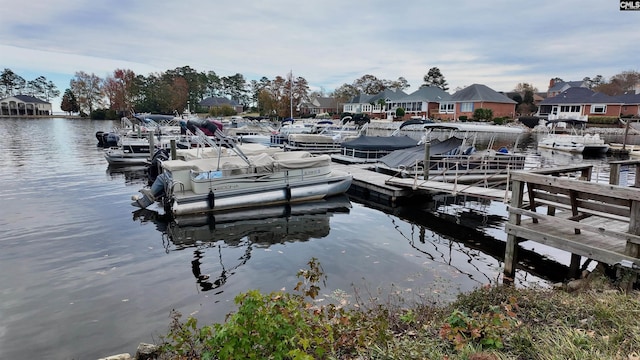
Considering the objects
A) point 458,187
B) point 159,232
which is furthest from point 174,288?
point 458,187

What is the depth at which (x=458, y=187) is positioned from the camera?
12602 mm

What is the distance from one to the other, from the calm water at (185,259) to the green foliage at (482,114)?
4947cm

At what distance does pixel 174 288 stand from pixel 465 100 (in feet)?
214

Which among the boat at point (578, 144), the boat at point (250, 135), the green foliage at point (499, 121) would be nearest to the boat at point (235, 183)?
the boat at point (250, 135)

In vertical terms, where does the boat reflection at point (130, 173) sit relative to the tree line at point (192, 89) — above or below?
below

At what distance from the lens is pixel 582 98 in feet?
205

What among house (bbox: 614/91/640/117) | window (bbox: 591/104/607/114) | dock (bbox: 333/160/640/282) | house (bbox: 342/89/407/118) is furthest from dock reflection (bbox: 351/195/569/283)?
house (bbox: 342/89/407/118)

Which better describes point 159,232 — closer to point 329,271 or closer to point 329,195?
point 329,271

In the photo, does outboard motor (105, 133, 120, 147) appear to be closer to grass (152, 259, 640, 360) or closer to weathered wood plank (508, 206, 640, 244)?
grass (152, 259, 640, 360)

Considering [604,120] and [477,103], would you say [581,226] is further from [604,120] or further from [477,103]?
[604,120]

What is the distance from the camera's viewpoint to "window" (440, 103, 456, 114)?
218ft

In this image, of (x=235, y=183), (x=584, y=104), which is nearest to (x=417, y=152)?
(x=235, y=183)

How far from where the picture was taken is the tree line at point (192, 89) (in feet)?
262

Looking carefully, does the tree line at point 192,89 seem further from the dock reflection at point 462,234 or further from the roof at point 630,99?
the dock reflection at point 462,234
